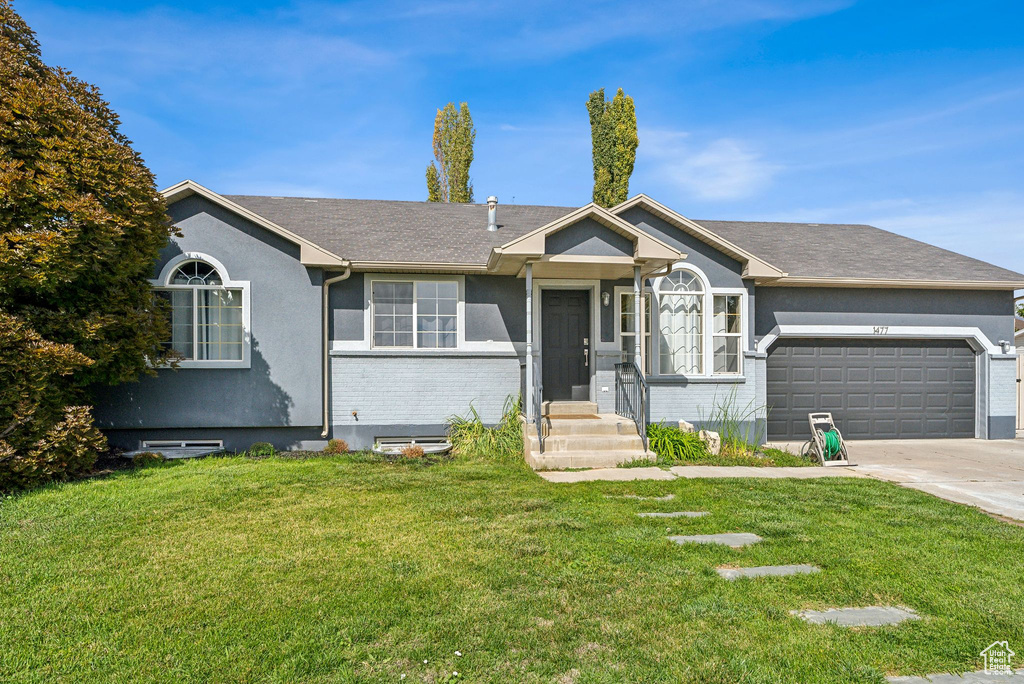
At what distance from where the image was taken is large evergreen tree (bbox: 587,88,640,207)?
2091cm

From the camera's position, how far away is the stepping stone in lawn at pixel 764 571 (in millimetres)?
4105

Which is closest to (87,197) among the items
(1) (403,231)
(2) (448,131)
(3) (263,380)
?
(3) (263,380)

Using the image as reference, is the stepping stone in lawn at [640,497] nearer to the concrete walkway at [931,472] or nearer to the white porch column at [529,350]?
the concrete walkway at [931,472]

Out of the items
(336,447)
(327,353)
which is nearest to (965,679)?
(336,447)

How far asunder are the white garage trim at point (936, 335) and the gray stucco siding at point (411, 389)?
5469 mm

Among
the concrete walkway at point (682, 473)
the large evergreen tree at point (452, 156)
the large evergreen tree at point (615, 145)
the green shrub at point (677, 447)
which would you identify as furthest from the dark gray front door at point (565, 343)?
the large evergreen tree at point (452, 156)

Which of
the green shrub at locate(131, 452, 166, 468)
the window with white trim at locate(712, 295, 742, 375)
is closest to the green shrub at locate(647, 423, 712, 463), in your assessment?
the window with white trim at locate(712, 295, 742, 375)

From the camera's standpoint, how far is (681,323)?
10781mm

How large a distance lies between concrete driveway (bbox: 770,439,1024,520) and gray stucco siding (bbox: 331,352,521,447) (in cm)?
589

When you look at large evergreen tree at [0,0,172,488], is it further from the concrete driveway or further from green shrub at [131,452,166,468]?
the concrete driveway

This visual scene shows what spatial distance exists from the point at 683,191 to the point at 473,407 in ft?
41.0

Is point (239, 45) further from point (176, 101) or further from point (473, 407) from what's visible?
point (473, 407)

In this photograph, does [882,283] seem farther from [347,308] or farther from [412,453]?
[347,308]

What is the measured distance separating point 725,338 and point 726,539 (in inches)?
254
